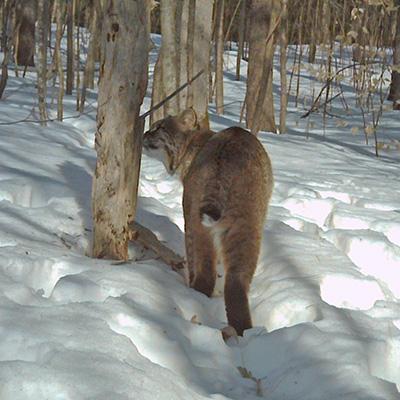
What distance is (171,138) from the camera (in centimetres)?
471

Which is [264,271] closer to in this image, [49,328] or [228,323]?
[228,323]

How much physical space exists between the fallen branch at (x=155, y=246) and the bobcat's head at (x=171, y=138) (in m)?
0.75

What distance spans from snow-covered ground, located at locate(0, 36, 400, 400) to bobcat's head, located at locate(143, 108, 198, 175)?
0.48 m

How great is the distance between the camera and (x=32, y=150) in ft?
20.6

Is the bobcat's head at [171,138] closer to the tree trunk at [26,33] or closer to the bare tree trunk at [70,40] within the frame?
the bare tree trunk at [70,40]

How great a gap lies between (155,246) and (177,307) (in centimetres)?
82

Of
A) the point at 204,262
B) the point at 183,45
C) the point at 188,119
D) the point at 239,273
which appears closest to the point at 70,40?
the point at 183,45

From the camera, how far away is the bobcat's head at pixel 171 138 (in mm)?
4684

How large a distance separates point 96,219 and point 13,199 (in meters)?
1.03

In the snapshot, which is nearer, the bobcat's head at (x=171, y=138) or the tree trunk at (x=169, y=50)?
the bobcat's head at (x=171, y=138)

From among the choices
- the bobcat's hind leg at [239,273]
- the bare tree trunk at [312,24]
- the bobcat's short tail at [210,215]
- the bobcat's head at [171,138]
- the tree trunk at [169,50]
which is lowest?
the bobcat's hind leg at [239,273]

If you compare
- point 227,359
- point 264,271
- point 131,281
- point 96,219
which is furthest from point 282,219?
point 227,359

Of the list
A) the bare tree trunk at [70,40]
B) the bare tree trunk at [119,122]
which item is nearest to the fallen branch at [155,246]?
the bare tree trunk at [119,122]

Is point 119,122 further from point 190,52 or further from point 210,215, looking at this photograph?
point 190,52
